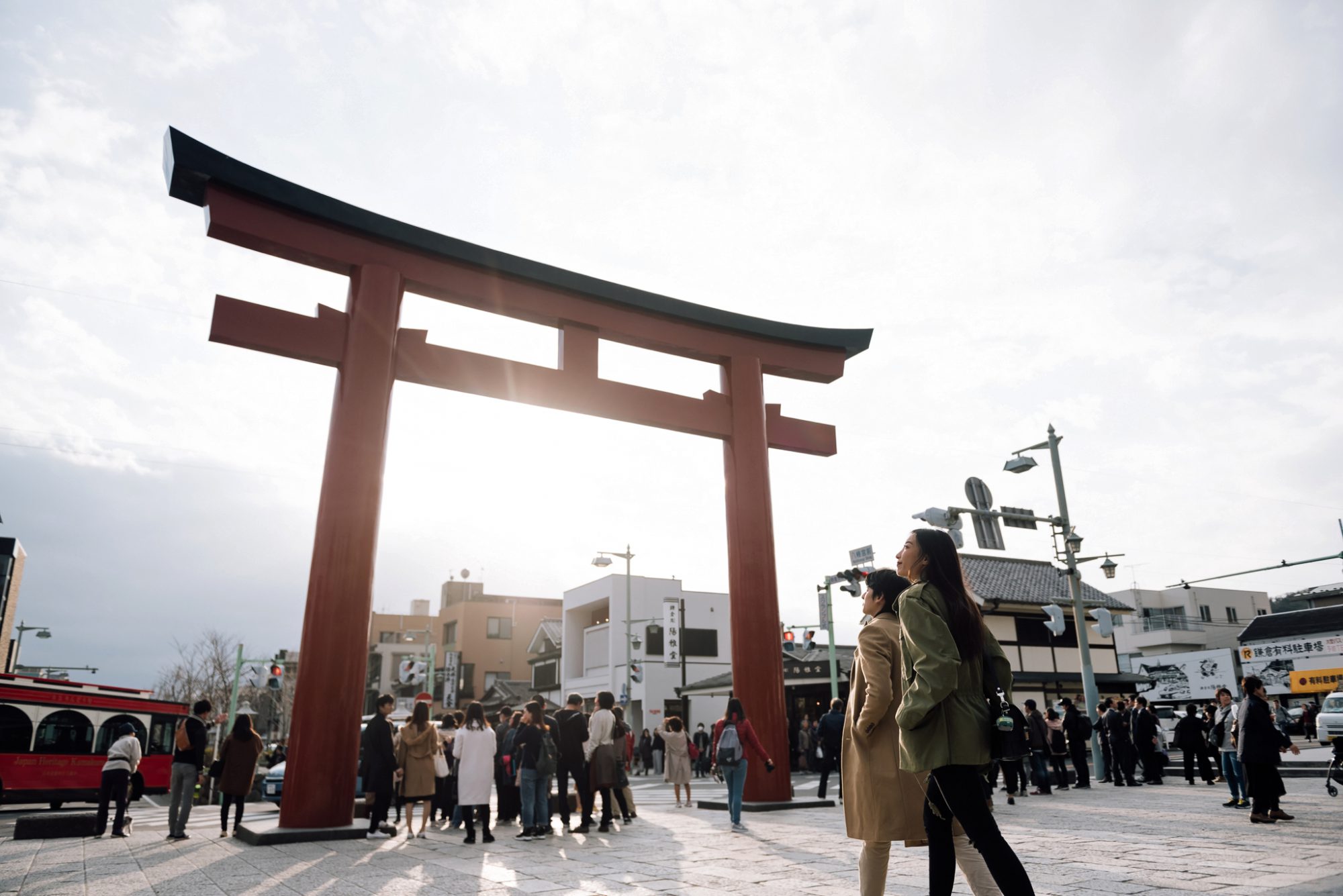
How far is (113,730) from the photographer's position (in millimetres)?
18656

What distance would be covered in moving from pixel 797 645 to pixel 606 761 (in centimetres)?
Result: 2159

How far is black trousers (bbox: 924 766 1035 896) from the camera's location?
10.7 feet

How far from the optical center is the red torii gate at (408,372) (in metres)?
8.52

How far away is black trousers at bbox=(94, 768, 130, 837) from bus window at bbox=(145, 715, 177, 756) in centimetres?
1115

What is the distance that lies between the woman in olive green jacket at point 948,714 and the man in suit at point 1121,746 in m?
13.4

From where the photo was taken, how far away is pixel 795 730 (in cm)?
2728

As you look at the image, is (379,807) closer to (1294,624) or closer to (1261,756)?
(1261,756)

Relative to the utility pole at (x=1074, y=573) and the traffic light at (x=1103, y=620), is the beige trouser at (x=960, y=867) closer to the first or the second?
the utility pole at (x=1074, y=573)

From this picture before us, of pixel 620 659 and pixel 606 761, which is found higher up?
pixel 620 659

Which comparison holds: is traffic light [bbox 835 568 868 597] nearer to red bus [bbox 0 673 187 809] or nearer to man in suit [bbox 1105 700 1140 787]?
man in suit [bbox 1105 700 1140 787]

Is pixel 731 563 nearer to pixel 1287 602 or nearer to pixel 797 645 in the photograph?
pixel 797 645

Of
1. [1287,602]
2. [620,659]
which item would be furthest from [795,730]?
[1287,602]

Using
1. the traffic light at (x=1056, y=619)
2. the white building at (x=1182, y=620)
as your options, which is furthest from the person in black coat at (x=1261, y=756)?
the white building at (x=1182, y=620)

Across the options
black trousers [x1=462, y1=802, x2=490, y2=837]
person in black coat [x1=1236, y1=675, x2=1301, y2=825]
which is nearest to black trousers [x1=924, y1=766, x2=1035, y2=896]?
black trousers [x1=462, y1=802, x2=490, y2=837]
